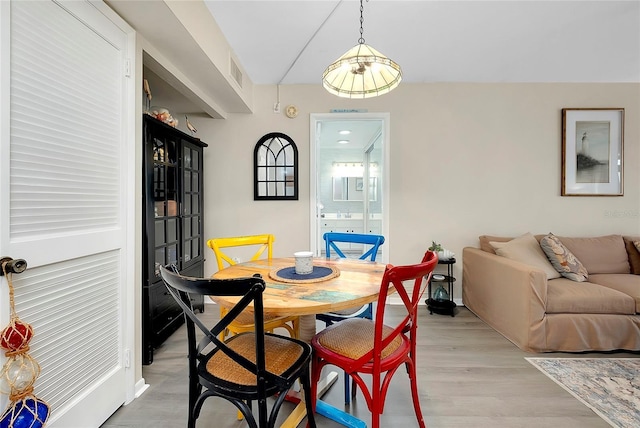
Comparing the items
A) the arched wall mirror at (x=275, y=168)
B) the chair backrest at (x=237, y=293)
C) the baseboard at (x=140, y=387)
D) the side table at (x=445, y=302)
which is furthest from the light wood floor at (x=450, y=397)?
the arched wall mirror at (x=275, y=168)

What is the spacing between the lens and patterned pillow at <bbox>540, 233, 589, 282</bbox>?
7.82 ft

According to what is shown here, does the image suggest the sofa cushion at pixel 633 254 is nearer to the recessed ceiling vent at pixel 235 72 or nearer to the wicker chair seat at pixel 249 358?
the wicker chair seat at pixel 249 358

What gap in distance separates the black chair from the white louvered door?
0.55 metres

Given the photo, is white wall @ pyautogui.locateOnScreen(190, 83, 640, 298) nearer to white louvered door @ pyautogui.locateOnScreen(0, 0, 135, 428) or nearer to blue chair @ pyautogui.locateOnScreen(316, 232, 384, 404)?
blue chair @ pyautogui.locateOnScreen(316, 232, 384, 404)

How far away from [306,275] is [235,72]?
2100 mm

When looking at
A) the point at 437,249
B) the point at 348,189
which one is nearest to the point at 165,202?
the point at 437,249

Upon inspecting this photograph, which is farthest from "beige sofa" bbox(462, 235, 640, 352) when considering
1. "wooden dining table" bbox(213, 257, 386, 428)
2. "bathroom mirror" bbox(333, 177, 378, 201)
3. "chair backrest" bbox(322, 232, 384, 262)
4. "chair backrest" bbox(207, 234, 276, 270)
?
"bathroom mirror" bbox(333, 177, 378, 201)

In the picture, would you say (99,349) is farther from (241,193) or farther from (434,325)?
(434,325)

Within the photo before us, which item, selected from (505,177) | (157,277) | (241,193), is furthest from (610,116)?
(157,277)

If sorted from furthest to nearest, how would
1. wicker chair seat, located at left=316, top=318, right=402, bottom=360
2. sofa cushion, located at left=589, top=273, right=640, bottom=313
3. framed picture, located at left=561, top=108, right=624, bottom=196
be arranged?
framed picture, located at left=561, top=108, right=624, bottom=196, sofa cushion, located at left=589, top=273, right=640, bottom=313, wicker chair seat, located at left=316, top=318, right=402, bottom=360

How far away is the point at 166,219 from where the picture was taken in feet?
7.20

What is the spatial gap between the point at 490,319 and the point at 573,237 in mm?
1487

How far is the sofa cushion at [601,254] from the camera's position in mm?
2641

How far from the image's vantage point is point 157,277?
2.04m
